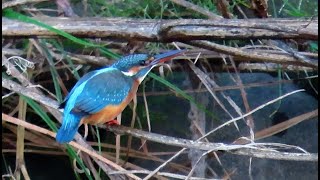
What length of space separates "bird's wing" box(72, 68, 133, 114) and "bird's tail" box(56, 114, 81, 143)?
0.12 ft

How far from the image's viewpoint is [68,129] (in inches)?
59.4

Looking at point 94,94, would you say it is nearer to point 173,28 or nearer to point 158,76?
point 173,28

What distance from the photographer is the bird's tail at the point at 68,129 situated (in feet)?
4.91

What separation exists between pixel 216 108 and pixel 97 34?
0.72 m

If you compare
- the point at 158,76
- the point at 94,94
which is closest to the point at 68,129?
the point at 94,94

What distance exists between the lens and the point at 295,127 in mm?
2295

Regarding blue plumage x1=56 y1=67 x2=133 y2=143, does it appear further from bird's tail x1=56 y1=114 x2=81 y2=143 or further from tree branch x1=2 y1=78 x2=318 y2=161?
tree branch x1=2 y1=78 x2=318 y2=161

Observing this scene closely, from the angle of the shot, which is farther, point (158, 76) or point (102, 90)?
point (158, 76)

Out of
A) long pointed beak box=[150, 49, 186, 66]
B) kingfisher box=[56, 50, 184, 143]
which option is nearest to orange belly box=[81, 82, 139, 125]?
kingfisher box=[56, 50, 184, 143]

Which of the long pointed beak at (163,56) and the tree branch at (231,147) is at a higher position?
the long pointed beak at (163,56)

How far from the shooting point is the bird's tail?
1.50 metres

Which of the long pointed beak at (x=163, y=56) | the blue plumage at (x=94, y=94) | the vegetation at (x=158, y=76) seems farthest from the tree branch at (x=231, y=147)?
the long pointed beak at (x=163, y=56)

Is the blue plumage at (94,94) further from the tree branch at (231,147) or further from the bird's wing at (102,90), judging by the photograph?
the tree branch at (231,147)

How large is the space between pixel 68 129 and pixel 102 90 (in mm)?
175
